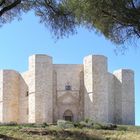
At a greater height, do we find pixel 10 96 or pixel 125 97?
pixel 10 96

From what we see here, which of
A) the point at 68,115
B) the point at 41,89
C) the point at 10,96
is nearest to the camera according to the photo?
the point at 41,89

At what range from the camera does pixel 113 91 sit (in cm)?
5994

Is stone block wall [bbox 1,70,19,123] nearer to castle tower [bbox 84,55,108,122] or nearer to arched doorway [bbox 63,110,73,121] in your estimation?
arched doorway [bbox 63,110,73,121]

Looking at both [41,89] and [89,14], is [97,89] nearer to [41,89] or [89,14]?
[41,89]

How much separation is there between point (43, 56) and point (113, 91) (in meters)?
9.43

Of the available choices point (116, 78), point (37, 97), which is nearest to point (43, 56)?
point (37, 97)

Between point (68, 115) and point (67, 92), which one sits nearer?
point (67, 92)

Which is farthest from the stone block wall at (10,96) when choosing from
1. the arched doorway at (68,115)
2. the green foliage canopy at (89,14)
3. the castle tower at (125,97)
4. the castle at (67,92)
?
the green foliage canopy at (89,14)

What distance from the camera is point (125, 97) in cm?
5884

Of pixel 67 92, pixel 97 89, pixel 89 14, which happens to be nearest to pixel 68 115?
pixel 67 92

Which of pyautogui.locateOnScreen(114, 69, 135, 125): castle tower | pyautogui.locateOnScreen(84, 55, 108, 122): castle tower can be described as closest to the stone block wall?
pyautogui.locateOnScreen(84, 55, 108, 122): castle tower

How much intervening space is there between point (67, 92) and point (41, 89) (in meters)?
4.27

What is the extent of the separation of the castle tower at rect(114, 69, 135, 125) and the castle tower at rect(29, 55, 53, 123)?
26.0 feet

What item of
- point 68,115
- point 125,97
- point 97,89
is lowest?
point 68,115
